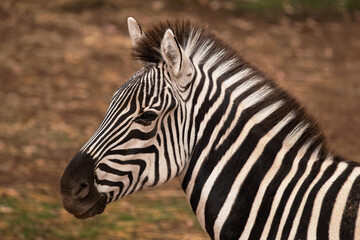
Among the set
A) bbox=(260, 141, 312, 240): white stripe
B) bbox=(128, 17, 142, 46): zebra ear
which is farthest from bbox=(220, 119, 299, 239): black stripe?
bbox=(128, 17, 142, 46): zebra ear

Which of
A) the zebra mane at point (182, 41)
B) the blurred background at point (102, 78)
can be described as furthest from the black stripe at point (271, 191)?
the blurred background at point (102, 78)

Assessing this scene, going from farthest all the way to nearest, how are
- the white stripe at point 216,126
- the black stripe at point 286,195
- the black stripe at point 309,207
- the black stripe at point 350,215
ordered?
1. the white stripe at point 216,126
2. the black stripe at point 286,195
3. the black stripe at point 309,207
4. the black stripe at point 350,215

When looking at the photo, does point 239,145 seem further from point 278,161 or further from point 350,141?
point 350,141

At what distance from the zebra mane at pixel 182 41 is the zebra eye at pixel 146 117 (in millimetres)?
346

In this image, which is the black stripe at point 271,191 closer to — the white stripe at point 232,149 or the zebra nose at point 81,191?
the white stripe at point 232,149

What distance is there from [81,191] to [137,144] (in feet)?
1.36

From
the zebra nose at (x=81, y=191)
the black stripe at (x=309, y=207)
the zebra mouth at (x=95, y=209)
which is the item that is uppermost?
the black stripe at (x=309, y=207)

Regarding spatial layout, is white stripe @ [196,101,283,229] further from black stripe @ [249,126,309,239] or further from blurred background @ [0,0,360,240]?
blurred background @ [0,0,360,240]

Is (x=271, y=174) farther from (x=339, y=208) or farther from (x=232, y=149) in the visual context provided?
(x=339, y=208)

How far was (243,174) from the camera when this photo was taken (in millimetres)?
3891

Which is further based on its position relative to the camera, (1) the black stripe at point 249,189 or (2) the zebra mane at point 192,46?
(2) the zebra mane at point 192,46

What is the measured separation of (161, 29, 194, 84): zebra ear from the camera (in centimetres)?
384

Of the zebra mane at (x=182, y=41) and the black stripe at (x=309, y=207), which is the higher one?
the zebra mane at (x=182, y=41)

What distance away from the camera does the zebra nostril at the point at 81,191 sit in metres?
3.88
